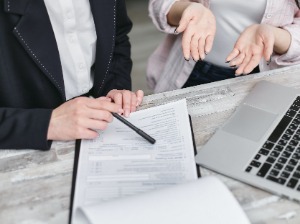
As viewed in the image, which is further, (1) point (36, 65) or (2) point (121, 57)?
(2) point (121, 57)

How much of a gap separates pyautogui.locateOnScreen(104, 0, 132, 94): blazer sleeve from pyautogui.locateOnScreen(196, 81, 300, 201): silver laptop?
459 mm

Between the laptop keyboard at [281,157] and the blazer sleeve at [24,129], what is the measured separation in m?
0.42

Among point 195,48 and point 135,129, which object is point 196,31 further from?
point 135,129

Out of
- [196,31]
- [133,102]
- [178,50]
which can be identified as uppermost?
[196,31]

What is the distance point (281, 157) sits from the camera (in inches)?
30.8

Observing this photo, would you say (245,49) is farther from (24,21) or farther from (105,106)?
(24,21)

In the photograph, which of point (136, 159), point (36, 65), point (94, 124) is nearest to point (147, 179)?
point (136, 159)

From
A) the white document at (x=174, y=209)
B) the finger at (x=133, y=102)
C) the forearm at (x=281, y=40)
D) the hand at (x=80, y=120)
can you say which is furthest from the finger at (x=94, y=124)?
the forearm at (x=281, y=40)

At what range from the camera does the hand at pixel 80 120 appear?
2.86 feet

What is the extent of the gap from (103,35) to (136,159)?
1.67 ft

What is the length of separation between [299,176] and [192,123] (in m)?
0.26

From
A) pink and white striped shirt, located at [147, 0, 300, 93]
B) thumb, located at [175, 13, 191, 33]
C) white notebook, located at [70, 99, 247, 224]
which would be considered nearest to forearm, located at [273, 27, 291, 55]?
pink and white striped shirt, located at [147, 0, 300, 93]

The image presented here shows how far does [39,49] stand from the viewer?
1.06m

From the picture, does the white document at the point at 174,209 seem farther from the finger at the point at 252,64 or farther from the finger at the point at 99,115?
the finger at the point at 252,64
